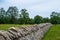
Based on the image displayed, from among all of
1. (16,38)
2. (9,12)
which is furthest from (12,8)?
(16,38)

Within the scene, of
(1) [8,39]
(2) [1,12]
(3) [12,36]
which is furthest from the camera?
(2) [1,12]

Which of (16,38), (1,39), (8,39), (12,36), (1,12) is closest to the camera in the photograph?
(1,39)

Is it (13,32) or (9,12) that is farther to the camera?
(9,12)

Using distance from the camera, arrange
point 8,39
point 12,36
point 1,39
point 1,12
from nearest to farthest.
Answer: point 1,39
point 8,39
point 12,36
point 1,12

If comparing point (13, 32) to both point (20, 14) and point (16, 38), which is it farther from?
point (20, 14)

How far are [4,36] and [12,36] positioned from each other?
0.47m

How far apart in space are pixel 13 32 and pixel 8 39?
0.50 metres

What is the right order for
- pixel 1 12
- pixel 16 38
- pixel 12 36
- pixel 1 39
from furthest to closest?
pixel 1 12 → pixel 16 38 → pixel 12 36 → pixel 1 39

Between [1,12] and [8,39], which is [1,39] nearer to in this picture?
[8,39]

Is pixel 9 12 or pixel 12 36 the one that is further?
pixel 9 12

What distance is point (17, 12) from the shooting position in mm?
101188

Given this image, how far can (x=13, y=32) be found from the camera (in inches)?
154

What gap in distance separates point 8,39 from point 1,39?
0.84 feet

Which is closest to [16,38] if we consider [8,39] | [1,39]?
[8,39]
